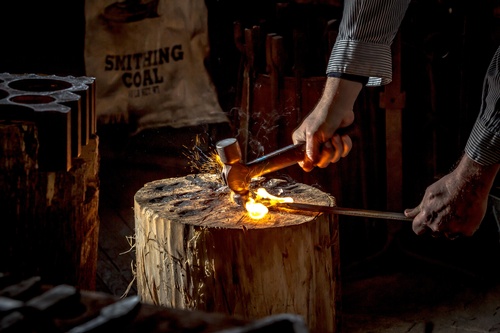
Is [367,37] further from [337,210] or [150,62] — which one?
[150,62]

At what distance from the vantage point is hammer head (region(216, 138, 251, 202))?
388 centimetres

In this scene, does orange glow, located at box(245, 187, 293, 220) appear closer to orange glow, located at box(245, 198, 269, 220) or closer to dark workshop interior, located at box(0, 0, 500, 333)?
orange glow, located at box(245, 198, 269, 220)

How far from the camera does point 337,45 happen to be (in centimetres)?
407

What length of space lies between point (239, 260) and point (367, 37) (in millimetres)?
1487

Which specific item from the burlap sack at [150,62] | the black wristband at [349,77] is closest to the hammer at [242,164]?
the black wristband at [349,77]

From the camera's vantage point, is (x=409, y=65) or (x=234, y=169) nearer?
(x=234, y=169)

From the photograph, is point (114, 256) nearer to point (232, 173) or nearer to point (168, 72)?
point (168, 72)

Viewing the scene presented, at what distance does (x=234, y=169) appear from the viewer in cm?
390

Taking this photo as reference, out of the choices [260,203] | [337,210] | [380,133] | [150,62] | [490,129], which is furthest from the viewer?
[150,62]

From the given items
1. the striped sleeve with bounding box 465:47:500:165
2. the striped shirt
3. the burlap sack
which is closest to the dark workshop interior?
the burlap sack

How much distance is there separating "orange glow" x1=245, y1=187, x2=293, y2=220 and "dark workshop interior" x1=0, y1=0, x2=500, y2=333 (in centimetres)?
178

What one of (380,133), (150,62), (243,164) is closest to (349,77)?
(243,164)

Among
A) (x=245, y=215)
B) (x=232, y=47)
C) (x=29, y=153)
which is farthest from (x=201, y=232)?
(x=232, y=47)

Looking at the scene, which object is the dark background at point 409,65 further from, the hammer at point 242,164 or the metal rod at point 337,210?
the metal rod at point 337,210
